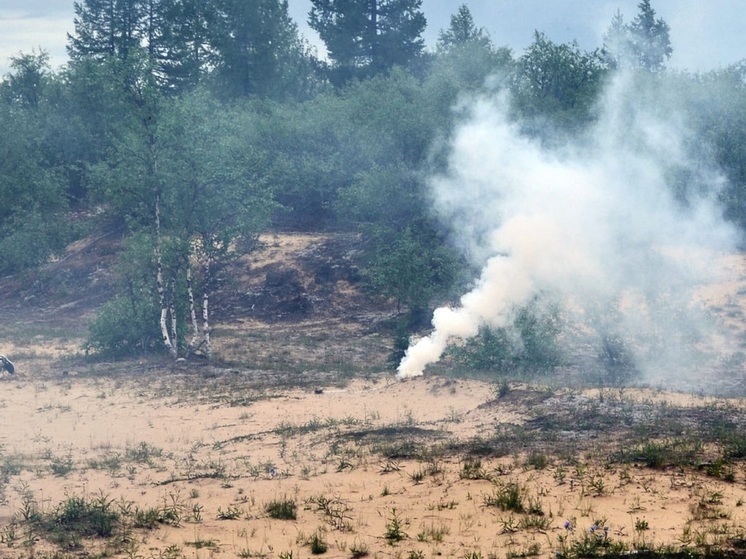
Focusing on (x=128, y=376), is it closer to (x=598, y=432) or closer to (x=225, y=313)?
(x=225, y=313)

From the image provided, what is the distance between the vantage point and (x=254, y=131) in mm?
47438

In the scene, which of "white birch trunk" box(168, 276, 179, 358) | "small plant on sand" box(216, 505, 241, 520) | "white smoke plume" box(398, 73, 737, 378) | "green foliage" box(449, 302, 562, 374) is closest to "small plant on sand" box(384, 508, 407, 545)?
"small plant on sand" box(216, 505, 241, 520)

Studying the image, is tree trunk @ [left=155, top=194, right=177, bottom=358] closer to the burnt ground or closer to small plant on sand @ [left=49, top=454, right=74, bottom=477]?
the burnt ground

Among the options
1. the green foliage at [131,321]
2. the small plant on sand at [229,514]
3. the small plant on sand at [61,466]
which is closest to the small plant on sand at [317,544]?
the small plant on sand at [229,514]

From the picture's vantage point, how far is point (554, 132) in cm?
3359

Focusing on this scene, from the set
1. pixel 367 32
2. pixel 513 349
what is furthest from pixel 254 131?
pixel 513 349

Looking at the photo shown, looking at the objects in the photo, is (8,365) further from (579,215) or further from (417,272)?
(579,215)

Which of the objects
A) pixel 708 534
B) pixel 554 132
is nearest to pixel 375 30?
pixel 554 132

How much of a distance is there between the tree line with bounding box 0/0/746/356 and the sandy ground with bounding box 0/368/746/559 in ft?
36.5

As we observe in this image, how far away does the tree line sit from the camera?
30484mm

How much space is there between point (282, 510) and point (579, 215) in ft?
63.2

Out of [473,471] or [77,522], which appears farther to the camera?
[473,471]

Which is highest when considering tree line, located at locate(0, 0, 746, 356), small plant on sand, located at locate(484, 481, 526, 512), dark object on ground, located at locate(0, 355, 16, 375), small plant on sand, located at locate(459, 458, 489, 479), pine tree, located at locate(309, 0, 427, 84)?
pine tree, located at locate(309, 0, 427, 84)

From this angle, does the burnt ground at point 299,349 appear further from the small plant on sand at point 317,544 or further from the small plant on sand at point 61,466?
the small plant on sand at point 61,466
